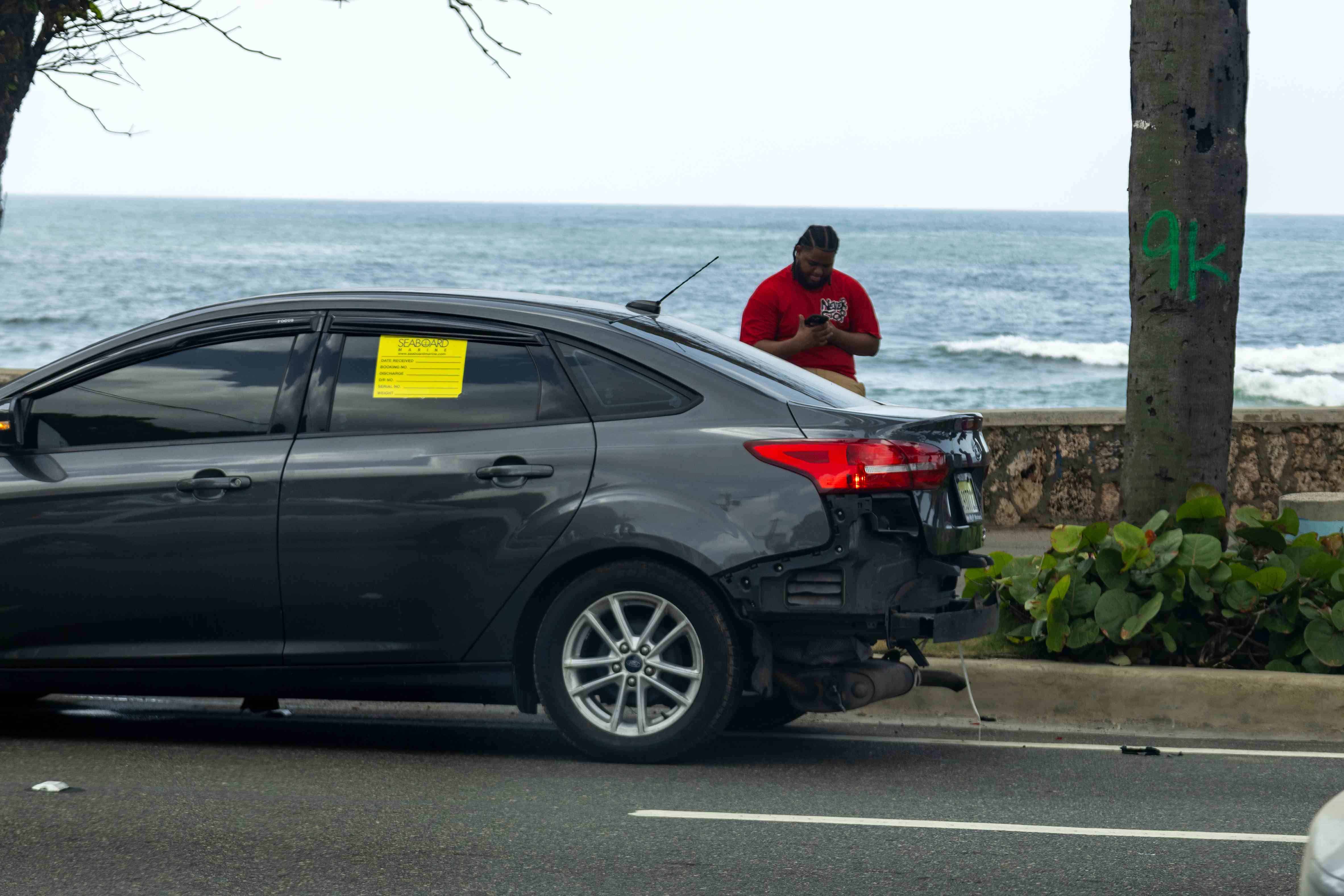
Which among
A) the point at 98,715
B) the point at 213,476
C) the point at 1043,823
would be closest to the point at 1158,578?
the point at 1043,823

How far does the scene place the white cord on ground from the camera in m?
6.78

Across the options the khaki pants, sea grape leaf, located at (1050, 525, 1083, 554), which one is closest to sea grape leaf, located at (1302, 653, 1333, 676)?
sea grape leaf, located at (1050, 525, 1083, 554)

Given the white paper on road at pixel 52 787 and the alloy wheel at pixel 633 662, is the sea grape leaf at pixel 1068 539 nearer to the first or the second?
the alloy wheel at pixel 633 662

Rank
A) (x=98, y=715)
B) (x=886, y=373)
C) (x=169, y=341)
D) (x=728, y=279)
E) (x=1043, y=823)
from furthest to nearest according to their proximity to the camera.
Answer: (x=728, y=279), (x=886, y=373), (x=98, y=715), (x=169, y=341), (x=1043, y=823)

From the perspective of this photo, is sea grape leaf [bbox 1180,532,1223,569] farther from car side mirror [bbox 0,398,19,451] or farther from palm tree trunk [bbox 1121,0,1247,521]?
car side mirror [bbox 0,398,19,451]

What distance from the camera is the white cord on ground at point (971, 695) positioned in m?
6.78

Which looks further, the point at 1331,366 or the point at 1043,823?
the point at 1331,366

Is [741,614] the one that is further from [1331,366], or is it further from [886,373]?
[1331,366]

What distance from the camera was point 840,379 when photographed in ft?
29.3

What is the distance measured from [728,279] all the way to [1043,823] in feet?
227

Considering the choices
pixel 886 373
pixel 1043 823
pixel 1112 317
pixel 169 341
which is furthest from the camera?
pixel 1112 317

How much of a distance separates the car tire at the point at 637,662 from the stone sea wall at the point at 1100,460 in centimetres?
534

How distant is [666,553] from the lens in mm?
5742

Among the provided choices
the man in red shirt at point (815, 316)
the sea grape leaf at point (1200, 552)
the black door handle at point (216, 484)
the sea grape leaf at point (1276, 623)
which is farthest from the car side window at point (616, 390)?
the man in red shirt at point (815, 316)
